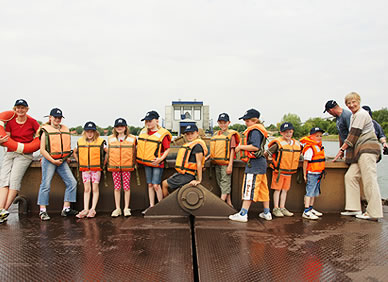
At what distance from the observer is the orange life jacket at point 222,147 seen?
14.8ft

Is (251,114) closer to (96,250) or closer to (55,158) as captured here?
(96,250)

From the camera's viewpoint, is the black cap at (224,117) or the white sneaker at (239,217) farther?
the black cap at (224,117)

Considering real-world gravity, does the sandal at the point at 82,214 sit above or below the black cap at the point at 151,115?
below

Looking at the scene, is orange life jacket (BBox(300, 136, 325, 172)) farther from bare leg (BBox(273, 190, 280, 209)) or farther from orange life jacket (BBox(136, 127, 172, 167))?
orange life jacket (BBox(136, 127, 172, 167))

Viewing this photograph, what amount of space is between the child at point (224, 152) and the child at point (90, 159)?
179cm

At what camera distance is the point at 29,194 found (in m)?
4.68

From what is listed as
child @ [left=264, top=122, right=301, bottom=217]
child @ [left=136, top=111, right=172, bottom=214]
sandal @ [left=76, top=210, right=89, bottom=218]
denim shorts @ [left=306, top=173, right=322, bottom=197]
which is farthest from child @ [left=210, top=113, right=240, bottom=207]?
sandal @ [left=76, top=210, right=89, bottom=218]

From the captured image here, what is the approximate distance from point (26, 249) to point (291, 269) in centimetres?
281

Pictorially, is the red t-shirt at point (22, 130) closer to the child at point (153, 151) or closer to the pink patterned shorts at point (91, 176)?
the pink patterned shorts at point (91, 176)

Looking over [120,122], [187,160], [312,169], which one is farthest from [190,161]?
[312,169]

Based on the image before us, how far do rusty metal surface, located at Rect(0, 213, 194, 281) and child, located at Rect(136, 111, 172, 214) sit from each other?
559 millimetres

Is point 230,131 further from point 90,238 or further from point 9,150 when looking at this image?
point 9,150

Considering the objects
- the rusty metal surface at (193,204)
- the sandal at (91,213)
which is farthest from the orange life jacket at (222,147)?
the sandal at (91,213)

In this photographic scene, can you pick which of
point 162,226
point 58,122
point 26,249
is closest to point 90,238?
point 26,249
